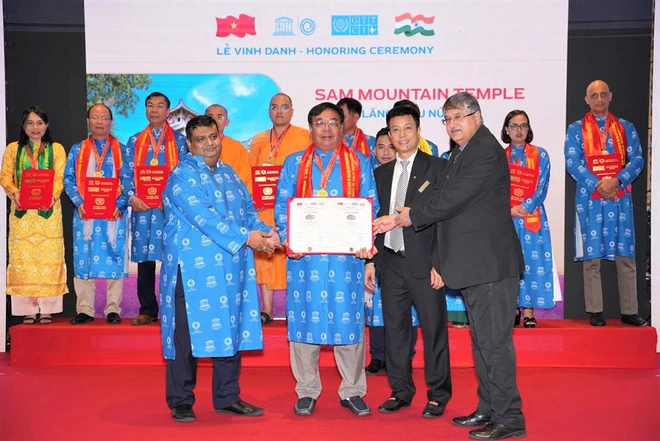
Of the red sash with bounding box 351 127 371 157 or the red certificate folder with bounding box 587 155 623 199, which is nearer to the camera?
the red sash with bounding box 351 127 371 157

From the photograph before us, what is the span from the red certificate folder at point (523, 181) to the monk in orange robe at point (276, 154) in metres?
1.55

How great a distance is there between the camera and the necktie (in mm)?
4176

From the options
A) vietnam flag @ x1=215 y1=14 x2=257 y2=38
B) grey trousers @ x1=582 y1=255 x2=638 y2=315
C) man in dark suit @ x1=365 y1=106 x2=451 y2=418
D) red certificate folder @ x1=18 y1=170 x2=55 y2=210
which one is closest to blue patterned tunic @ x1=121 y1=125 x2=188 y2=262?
red certificate folder @ x1=18 y1=170 x2=55 y2=210

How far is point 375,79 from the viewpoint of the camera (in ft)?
20.3

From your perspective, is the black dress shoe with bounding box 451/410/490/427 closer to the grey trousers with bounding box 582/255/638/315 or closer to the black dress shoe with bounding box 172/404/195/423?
the black dress shoe with bounding box 172/404/195/423

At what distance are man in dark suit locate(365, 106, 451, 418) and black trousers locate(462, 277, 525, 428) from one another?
36 cm

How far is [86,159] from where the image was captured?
5.86m

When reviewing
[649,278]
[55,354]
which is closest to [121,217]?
[55,354]

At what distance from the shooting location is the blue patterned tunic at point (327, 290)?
411 cm

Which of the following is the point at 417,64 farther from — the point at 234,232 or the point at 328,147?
the point at 234,232

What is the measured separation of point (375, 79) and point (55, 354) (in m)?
3.25

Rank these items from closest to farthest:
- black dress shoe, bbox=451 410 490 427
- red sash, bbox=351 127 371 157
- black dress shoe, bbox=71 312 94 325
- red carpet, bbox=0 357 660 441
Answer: red carpet, bbox=0 357 660 441
black dress shoe, bbox=451 410 490 427
red sash, bbox=351 127 371 157
black dress shoe, bbox=71 312 94 325

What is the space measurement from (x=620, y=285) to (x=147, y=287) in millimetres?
3624

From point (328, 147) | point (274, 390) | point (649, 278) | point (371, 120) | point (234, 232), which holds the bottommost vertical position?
point (274, 390)
